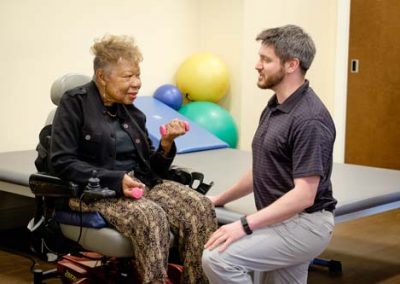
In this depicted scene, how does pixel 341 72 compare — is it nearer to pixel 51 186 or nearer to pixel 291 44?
pixel 291 44

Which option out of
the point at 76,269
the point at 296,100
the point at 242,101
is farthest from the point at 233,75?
the point at 296,100

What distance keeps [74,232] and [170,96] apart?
2545mm

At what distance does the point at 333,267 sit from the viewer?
366 centimetres

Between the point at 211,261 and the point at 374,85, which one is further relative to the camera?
the point at 374,85

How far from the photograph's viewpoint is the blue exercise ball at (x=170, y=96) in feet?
16.8

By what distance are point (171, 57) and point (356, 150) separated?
1.77m

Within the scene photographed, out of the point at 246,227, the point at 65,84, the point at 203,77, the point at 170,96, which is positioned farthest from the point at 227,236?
the point at 203,77

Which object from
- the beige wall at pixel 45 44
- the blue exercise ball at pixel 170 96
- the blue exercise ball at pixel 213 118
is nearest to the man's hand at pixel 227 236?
the beige wall at pixel 45 44

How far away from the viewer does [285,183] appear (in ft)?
7.65

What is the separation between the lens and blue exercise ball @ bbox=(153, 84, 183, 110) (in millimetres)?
5121

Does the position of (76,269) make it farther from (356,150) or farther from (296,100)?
(356,150)

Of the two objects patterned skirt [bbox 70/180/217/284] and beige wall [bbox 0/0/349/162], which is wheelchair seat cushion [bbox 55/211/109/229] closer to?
patterned skirt [bbox 70/180/217/284]

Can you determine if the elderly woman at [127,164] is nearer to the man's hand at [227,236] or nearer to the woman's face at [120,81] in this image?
the woman's face at [120,81]

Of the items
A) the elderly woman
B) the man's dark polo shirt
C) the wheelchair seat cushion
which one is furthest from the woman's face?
the man's dark polo shirt
